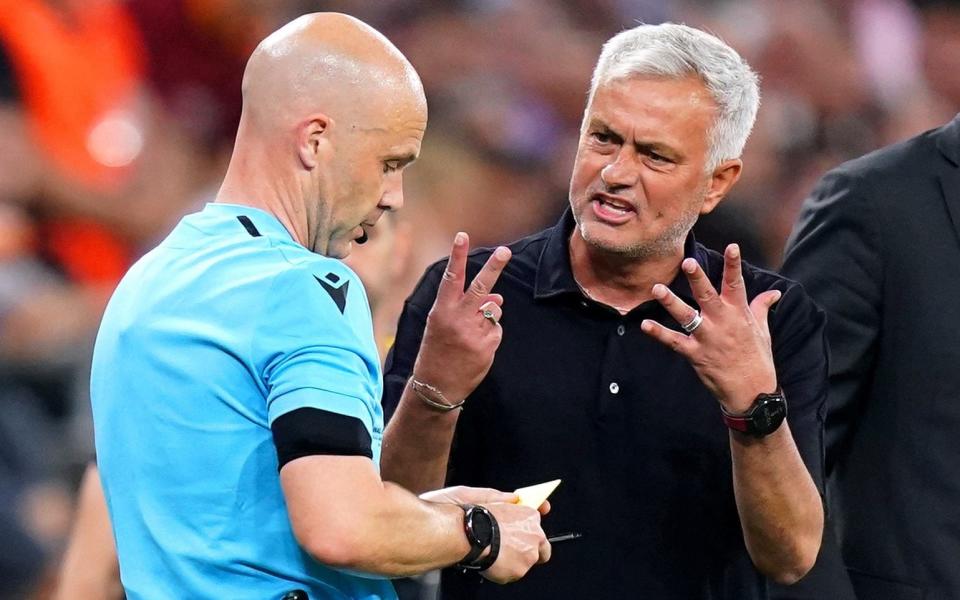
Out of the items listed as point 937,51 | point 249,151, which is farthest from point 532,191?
point 249,151

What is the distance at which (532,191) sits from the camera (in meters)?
5.39

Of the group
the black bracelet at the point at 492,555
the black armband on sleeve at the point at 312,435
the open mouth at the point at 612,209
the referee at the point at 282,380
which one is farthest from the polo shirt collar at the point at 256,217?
the open mouth at the point at 612,209

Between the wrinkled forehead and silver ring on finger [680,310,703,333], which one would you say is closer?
silver ring on finger [680,310,703,333]

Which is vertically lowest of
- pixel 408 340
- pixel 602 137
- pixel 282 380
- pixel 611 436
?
pixel 611 436

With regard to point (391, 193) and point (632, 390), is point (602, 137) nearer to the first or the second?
point (632, 390)

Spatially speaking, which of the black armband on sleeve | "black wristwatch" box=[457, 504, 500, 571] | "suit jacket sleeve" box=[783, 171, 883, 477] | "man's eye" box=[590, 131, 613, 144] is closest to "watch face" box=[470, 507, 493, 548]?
"black wristwatch" box=[457, 504, 500, 571]

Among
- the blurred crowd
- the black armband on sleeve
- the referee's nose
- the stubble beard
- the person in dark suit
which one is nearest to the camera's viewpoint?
the black armband on sleeve

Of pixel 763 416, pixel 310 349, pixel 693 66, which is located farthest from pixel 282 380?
pixel 693 66

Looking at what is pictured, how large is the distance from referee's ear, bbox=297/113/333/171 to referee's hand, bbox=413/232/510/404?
356 millimetres

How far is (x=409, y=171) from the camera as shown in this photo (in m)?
5.07

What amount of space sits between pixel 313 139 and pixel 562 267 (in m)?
0.73

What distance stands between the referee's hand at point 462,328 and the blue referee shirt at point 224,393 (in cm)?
36

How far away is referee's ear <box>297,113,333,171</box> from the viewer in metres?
2.01

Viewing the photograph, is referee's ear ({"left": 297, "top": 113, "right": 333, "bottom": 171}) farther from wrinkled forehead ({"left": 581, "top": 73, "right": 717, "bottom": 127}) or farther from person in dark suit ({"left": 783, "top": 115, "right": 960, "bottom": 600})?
person in dark suit ({"left": 783, "top": 115, "right": 960, "bottom": 600})
